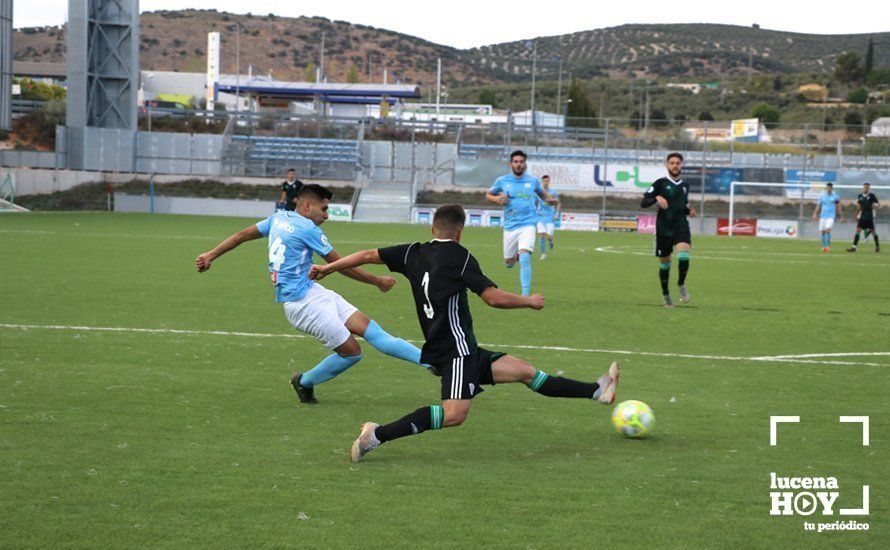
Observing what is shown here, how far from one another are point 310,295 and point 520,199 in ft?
29.6

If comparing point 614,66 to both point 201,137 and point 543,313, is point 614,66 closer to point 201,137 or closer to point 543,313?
point 201,137

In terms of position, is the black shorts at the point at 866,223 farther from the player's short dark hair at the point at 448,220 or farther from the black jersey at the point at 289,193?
the player's short dark hair at the point at 448,220

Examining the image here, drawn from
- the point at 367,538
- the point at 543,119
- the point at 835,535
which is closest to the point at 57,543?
the point at 367,538

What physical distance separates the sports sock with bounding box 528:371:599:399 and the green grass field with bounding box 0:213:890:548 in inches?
12.3

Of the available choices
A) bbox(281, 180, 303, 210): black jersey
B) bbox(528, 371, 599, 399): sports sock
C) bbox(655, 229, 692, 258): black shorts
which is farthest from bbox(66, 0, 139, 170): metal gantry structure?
bbox(528, 371, 599, 399): sports sock

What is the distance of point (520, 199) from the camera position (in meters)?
16.8

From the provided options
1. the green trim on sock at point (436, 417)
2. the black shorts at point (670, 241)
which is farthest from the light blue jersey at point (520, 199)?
the green trim on sock at point (436, 417)

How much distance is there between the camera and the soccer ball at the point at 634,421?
704 centimetres

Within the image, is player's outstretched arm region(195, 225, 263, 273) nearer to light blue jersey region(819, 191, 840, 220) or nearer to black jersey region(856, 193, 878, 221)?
black jersey region(856, 193, 878, 221)

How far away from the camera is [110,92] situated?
57.2 meters

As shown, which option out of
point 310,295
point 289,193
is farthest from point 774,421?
point 289,193

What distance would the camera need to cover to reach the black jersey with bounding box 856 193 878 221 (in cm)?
3306

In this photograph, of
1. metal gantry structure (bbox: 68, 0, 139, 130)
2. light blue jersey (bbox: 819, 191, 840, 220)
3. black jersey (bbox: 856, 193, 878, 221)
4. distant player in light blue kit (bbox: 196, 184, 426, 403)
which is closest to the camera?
distant player in light blue kit (bbox: 196, 184, 426, 403)

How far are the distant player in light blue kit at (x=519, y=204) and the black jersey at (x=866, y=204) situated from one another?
64.3 feet
